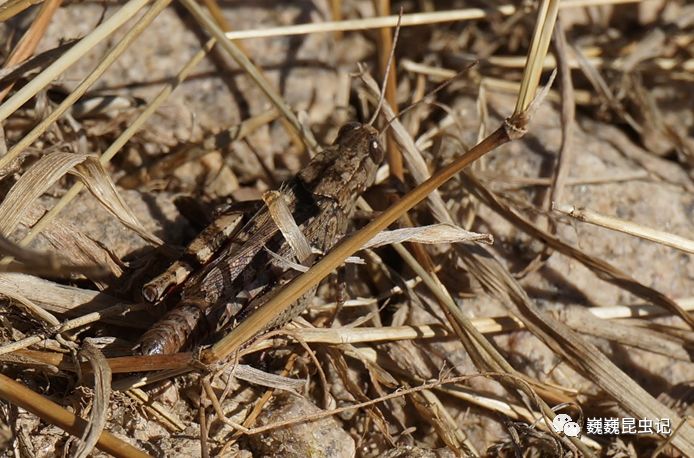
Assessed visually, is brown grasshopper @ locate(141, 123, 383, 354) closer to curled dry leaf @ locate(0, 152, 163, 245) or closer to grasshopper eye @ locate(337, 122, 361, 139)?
grasshopper eye @ locate(337, 122, 361, 139)

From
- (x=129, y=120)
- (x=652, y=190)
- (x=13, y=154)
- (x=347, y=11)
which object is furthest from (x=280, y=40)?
(x=652, y=190)

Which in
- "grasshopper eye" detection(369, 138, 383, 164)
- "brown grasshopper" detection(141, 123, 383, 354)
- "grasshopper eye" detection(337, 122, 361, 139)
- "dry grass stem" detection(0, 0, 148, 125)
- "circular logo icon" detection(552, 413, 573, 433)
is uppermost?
"dry grass stem" detection(0, 0, 148, 125)

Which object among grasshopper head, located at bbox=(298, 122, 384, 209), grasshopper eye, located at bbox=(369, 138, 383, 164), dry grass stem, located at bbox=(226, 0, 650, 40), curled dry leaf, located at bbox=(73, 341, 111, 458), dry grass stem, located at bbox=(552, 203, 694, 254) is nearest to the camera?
curled dry leaf, located at bbox=(73, 341, 111, 458)

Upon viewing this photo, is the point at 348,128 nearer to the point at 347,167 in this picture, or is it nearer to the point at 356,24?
the point at 347,167

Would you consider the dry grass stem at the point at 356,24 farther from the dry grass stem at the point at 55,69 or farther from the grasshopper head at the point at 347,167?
the dry grass stem at the point at 55,69

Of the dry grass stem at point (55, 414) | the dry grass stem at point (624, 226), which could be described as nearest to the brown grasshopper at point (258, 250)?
the dry grass stem at point (55, 414)

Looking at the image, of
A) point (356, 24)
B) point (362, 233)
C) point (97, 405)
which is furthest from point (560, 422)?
point (356, 24)

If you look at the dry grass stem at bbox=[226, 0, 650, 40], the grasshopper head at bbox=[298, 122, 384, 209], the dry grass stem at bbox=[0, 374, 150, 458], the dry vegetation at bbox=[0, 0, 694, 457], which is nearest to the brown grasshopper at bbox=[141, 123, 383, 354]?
the grasshopper head at bbox=[298, 122, 384, 209]
